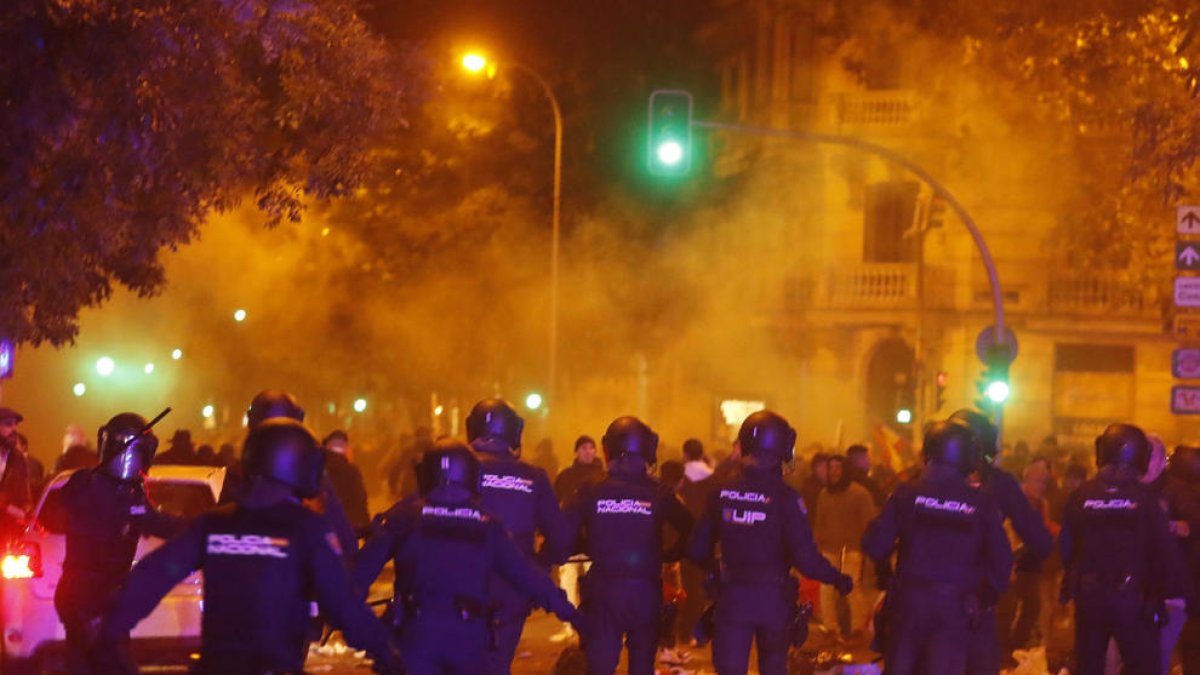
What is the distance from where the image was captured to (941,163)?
3319cm

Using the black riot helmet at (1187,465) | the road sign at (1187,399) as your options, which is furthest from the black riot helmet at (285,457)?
the road sign at (1187,399)

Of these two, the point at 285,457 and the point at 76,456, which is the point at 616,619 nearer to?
the point at 285,457

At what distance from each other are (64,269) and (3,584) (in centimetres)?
216

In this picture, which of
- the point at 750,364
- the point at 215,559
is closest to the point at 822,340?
the point at 750,364

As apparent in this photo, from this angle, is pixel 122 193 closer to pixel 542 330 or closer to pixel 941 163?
pixel 542 330

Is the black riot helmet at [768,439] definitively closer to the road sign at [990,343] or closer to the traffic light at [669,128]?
the traffic light at [669,128]

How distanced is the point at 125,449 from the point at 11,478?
375cm

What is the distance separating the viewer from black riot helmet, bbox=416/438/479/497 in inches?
270

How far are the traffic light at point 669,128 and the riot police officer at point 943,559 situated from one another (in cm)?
1068

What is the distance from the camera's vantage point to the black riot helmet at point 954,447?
8180 millimetres

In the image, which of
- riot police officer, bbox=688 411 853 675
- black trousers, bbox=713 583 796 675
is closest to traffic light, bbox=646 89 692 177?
riot police officer, bbox=688 411 853 675

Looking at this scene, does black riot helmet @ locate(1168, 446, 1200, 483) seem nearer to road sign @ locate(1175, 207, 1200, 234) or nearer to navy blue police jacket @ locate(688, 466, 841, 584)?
navy blue police jacket @ locate(688, 466, 841, 584)

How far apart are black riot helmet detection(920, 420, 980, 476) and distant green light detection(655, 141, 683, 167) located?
1067cm

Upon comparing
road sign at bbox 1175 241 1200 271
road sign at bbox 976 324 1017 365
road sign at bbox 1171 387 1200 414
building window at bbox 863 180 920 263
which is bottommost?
road sign at bbox 1171 387 1200 414
